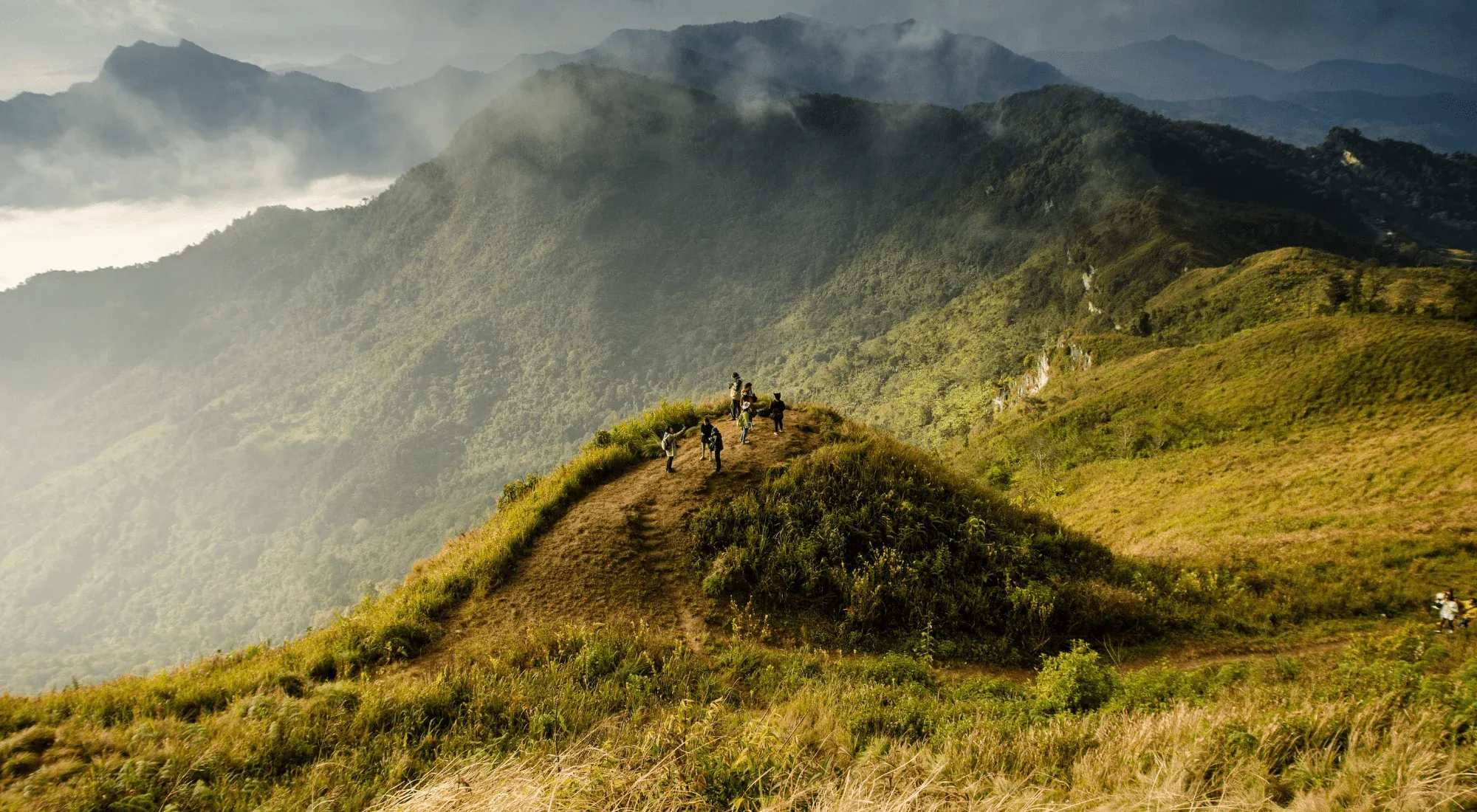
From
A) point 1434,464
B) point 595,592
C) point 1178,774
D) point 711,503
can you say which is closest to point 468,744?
point 595,592

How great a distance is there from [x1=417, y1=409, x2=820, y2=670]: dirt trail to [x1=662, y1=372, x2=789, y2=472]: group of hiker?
0.85 ft

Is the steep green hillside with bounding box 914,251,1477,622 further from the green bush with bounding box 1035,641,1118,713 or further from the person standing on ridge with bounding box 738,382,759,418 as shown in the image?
the person standing on ridge with bounding box 738,382,759,418

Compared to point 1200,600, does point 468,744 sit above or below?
above

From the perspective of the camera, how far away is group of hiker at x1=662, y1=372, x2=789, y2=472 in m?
13.0

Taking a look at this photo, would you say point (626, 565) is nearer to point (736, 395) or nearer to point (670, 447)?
point (670, 447)

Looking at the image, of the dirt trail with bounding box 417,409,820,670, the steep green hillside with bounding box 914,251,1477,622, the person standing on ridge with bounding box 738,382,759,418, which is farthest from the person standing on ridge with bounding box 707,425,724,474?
the steep green hillside with bounding box 914,251,1477,622

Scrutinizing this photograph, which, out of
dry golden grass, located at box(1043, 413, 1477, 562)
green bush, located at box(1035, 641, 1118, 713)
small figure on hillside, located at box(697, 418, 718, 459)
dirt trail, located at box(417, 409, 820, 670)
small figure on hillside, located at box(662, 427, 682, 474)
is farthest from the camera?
dry golden grass, located at box(1043, 413, 1477, 562)

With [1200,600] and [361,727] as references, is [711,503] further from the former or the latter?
[1200,600]

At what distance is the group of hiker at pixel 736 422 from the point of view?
12992 mm

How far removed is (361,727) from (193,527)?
852 feet

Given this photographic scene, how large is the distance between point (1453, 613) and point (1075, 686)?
29.2 ft

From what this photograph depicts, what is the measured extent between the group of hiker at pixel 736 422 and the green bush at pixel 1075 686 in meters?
7.26

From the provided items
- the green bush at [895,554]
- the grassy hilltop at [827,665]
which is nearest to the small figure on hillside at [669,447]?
the grassy hilltop at [827,665]

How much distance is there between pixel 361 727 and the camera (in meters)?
5.49
